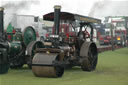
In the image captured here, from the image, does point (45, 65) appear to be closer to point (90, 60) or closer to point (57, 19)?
point (57, 19)

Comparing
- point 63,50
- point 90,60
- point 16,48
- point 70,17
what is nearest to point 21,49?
point 16,48

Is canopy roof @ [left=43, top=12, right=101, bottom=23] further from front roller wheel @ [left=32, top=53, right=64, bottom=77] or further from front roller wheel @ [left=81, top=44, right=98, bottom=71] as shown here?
front roller wheel @ [left=32, top=53, right=64, bottom=77]

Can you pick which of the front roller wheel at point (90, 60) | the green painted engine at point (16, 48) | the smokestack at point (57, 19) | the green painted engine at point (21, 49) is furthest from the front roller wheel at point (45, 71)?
the green painted engine at point (21, 49)

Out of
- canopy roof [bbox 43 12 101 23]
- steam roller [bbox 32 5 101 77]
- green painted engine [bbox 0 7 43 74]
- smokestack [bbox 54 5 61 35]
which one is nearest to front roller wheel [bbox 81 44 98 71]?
steam roller [bbox 32 5 101 77]

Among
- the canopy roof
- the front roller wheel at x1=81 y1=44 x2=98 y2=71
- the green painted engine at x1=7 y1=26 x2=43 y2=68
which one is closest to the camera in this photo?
the canopy roof

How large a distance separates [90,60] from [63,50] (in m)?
1.75

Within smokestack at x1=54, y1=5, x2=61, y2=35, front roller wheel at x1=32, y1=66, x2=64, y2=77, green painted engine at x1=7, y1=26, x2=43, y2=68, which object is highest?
smokestack at x1=54, y1=5, x2=61, y2=35

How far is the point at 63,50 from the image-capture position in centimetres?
674

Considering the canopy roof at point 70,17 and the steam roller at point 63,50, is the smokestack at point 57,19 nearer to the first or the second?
the steam roller at point 63,50

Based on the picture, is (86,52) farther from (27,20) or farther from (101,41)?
(101,41)

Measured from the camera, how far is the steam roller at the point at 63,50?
635cm

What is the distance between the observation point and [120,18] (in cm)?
5678

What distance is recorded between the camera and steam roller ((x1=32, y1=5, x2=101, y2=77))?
6.35 metres

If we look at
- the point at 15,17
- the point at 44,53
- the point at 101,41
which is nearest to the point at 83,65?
the point at 44,53
